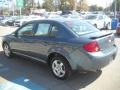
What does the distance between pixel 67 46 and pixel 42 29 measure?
1200mm

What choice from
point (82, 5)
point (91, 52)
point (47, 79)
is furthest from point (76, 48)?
point (82, 5)

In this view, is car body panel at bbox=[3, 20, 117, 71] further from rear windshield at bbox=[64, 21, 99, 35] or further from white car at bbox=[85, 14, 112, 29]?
white car at bbox=[85, 14, 112, 29]

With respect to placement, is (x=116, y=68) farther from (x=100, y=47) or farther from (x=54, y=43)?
(x=54, y=43)

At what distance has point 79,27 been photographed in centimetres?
579

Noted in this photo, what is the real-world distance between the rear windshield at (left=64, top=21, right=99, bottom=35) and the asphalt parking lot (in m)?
1.20

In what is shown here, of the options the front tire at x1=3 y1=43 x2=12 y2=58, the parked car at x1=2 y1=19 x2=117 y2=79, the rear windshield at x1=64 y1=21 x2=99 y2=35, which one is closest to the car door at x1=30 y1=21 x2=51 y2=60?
the parked car at x1=2 y1=19 x2=117 y2=79

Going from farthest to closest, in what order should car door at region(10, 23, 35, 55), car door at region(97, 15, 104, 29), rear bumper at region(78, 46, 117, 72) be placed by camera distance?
1. car door at region(97, 15, 104, 29)
2. car door at region(10, 23, 35, 55)
3. rear bumper at region(78, 46, 117, 72)

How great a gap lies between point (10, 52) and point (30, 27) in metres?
1.73

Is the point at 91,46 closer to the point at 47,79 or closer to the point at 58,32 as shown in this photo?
the point at 58,32

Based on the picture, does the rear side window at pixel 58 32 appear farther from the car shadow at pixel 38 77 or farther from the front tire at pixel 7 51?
the front tire at pixel 7 51

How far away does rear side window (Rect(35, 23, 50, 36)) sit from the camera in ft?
19.5

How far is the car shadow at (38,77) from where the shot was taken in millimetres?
5215

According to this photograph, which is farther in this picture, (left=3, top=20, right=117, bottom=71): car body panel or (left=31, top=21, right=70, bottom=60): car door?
(left=31, top=21, right=70, bottom=60): car door

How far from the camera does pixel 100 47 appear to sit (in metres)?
5.14
